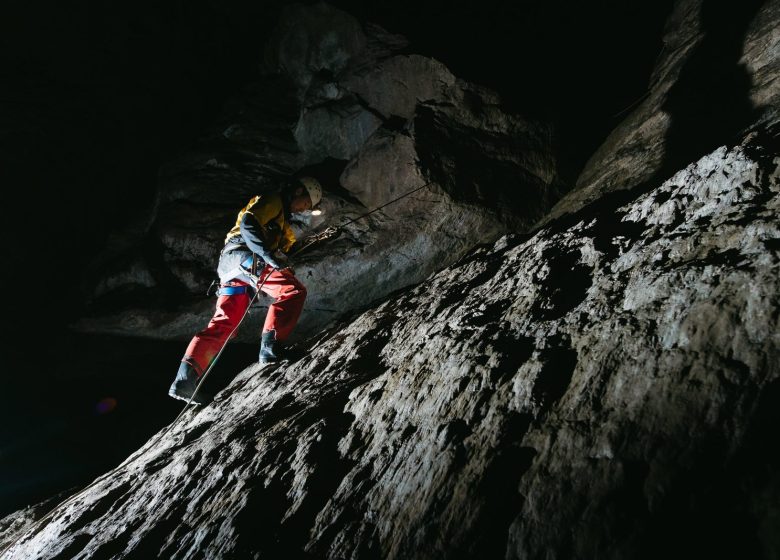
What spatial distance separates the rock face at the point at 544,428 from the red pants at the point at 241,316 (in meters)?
0.92

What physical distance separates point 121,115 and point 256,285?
9.02 metres

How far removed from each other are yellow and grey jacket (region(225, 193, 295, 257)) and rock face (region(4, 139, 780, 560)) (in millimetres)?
1783

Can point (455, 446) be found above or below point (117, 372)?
below

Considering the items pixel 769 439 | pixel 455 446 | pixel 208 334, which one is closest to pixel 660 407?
pixel 769 439

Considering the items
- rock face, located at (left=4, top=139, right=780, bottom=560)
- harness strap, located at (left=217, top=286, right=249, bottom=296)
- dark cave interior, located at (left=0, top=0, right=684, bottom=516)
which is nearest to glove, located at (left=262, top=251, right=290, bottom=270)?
harness strap, located at (left=217, top=286, right=249, bottom=296)

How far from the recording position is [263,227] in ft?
15.6

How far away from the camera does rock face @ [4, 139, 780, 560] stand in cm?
130

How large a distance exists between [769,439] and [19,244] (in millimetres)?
12398

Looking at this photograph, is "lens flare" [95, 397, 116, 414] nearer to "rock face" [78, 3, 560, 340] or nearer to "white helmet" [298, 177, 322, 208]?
"rock face" [78, 3, 560, 340]

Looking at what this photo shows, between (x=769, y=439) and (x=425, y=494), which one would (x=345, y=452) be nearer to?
(x=425, y=494)

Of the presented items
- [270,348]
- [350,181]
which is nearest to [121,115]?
[350,181]

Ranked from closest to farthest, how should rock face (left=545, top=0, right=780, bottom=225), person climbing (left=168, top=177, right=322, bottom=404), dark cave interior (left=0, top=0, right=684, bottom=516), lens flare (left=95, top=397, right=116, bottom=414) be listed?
rock face (left=545, top=0, right=780, bottom=225)
person climbing (left=168, top=177, right=322, bottom=404)
dark cave interior (left=0, top=0, right=684, bottom=516)
lens flare (left=95, top=397, right=116, bottom=414)

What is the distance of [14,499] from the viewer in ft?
20.9

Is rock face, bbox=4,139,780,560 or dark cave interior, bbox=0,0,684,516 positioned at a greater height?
dark cave interior, bbox=0,0,684,516
